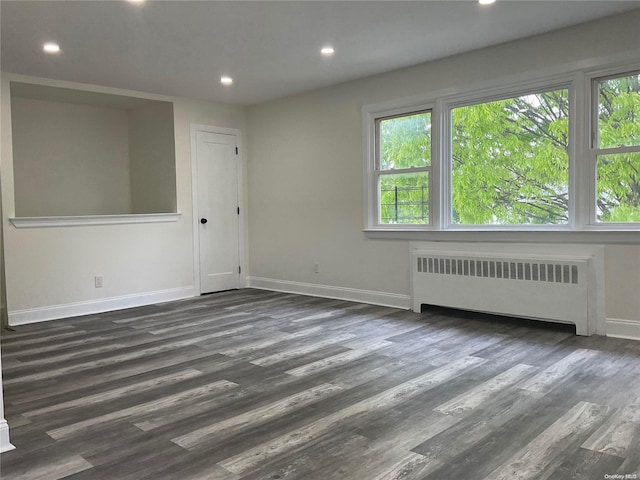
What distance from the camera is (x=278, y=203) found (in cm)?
659

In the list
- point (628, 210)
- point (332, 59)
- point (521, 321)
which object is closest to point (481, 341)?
point (521, 321)

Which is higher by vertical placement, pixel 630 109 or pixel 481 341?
pixel 630 109

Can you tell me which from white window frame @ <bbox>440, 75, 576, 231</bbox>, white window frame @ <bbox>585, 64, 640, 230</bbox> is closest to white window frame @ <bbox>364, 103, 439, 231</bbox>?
white window frame @ <bbox>440, 75, 576, 231</bbox>

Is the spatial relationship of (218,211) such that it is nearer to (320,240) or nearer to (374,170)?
(320,240)

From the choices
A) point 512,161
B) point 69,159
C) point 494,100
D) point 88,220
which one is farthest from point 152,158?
point 512,161

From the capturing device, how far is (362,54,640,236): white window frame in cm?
402

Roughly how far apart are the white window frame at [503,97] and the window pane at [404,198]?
0.23 feet

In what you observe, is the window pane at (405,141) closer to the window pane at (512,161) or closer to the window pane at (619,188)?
the window pane at (512,161)

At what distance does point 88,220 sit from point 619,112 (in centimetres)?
508

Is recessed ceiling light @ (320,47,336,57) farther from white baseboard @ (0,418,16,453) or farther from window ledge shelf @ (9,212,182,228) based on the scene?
white baseboard @ (0,418,16,453)

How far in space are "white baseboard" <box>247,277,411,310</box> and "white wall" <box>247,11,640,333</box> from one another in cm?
5

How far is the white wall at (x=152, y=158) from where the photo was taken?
6242 millimetres

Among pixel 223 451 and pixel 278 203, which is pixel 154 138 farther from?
pixel 223 451

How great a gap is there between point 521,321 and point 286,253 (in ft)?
10.00
